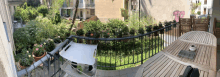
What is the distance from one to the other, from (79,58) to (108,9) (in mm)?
11906

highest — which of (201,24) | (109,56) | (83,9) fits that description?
(83,9)

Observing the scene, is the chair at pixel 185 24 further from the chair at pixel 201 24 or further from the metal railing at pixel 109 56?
Answer: the metal railing at pixel 109 56

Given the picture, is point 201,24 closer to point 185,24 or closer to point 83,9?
point 185,24

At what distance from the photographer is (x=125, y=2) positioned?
1222 centimetres

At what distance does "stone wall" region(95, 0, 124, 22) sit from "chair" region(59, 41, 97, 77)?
1046cm

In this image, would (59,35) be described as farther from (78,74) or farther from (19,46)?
(78,74)

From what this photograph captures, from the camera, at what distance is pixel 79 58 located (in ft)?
6.30

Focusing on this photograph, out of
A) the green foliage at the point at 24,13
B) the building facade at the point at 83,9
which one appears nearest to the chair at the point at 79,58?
the green foliage at the point at 24,13

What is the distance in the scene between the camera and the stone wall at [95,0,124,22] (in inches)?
503

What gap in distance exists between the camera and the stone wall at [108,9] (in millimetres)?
12768

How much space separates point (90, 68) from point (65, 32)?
4.48 metres

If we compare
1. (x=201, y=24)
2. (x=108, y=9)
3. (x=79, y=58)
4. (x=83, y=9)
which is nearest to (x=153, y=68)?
(x=79, y=58)

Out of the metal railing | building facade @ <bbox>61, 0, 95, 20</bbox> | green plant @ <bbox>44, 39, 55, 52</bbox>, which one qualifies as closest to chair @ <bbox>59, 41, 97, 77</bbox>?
the metal railing

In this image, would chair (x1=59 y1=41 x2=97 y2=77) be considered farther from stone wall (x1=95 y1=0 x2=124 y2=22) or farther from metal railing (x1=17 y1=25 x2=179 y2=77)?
stone wall (x1=95 y1=0 x2=124 y2=22)
